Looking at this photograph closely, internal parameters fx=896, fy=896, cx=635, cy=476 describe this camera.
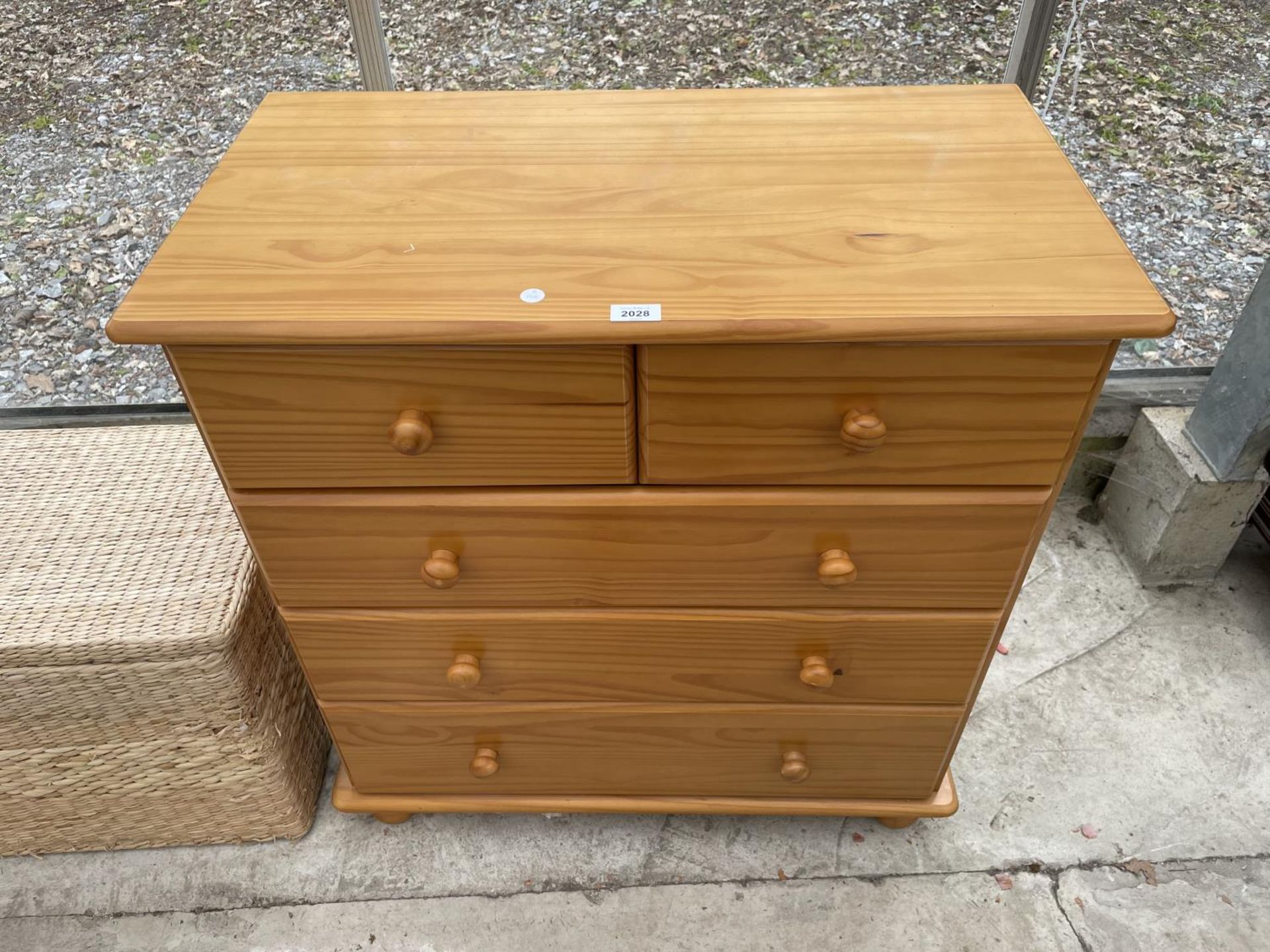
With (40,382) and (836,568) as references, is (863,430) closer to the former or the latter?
(836,568)

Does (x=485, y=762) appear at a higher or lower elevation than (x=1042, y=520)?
lower

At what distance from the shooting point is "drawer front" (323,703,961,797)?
1.23 metres

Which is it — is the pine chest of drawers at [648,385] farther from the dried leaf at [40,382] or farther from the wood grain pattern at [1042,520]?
the dried leaf at [40,382]

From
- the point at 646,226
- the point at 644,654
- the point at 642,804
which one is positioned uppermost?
the point at 646,226

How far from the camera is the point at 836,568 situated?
3.17 ft

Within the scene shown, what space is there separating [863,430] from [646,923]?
0.93 meters

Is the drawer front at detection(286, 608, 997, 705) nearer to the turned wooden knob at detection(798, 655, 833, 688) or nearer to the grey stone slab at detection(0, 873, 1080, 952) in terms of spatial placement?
the turned wooden knob at detection(798, 655, 833, 688)

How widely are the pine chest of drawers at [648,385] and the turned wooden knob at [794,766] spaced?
0.05 m

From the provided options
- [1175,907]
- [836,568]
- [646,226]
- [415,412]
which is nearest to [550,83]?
[646,226]

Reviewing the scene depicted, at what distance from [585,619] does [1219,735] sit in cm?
124

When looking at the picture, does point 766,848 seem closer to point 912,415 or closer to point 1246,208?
point 912,415

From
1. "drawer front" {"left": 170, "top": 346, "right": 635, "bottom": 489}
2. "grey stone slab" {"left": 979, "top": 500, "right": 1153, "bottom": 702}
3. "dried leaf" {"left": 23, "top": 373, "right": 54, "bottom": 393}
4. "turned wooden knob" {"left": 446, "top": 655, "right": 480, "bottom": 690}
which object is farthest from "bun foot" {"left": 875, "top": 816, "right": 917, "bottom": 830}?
"dried leaf" {"left": 23, "top": 373, "right": 54, "bottom": 393}

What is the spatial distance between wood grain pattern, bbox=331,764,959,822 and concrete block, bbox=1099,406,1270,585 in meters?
0.75

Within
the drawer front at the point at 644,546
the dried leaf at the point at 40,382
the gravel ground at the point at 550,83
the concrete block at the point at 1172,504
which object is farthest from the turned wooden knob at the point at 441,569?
the concrete block at the point at 1172,504
